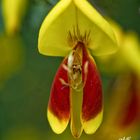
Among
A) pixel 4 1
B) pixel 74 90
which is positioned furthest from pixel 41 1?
pixel 74 90

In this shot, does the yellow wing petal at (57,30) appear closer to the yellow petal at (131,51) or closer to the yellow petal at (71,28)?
the yellow petal at (71,28)

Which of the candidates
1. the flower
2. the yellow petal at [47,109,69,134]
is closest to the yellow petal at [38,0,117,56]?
the flower

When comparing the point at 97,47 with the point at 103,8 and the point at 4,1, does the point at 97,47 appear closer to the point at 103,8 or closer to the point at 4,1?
the point at 103,8

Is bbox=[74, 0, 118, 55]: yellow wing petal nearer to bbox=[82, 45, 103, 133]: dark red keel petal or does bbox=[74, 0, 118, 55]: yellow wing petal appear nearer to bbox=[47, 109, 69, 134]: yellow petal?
bbox=[82, 45, 103, 133]: dark red keel petal

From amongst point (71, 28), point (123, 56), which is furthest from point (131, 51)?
point (71, 28)

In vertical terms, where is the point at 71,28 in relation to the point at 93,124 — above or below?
above

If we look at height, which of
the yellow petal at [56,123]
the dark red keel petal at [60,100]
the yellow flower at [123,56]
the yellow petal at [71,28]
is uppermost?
the yellow petal at [71,28]

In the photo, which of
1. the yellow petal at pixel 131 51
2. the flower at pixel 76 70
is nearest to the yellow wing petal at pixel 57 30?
the flower at pixel 76 70

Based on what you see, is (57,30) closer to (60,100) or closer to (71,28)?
(71,28)
